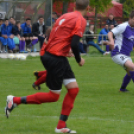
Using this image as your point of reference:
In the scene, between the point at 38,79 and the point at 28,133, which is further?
the point at 38,79

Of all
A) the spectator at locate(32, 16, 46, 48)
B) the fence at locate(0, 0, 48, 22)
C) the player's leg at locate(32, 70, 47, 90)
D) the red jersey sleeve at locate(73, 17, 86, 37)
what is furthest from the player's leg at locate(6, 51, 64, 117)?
the fence at locate(0, 0, 48, 22)

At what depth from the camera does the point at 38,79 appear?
895 cm

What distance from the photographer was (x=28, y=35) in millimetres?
19312

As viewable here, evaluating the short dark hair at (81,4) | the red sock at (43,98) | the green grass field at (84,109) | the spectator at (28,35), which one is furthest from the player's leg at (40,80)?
the spectator at (28,35)

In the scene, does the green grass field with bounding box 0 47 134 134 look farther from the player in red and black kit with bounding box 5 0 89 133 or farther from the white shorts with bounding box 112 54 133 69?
the white shorts with bounding box 112 54 133 69

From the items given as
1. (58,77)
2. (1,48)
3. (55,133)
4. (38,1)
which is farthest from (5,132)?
(38,1)

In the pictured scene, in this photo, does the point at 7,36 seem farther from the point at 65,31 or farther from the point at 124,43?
the point at 65,31

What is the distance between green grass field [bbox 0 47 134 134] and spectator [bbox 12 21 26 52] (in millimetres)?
6390

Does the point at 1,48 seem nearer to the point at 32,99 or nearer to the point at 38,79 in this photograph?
the point at 38,79

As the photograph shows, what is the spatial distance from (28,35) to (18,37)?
2.29 feet

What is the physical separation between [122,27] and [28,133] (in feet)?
12.7

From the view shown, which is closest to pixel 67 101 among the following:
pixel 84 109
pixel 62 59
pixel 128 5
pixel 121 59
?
pixel 62 59

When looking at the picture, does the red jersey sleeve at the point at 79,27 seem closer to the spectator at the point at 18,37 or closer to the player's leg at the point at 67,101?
the player's leg at the point at 67,101

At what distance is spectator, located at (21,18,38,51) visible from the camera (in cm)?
1911
